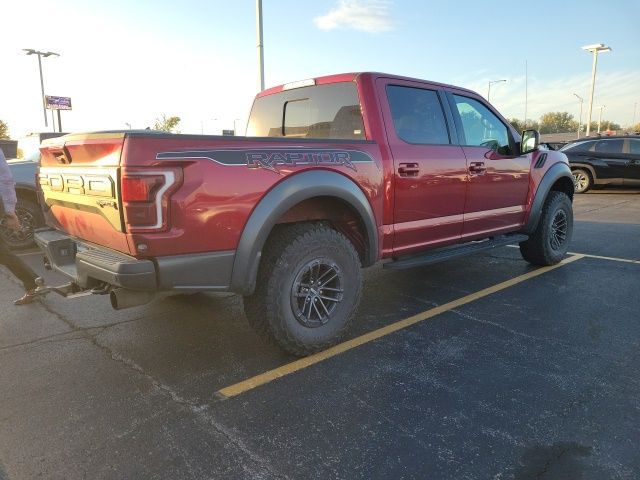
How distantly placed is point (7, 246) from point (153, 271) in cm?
263

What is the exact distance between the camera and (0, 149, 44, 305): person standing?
4.10 metres

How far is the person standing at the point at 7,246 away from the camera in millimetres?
4102

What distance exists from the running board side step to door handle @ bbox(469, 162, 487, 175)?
0.73 meters

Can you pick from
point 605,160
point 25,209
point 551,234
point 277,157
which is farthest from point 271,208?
point 605,160

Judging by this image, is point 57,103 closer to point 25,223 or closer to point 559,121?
point 25,223

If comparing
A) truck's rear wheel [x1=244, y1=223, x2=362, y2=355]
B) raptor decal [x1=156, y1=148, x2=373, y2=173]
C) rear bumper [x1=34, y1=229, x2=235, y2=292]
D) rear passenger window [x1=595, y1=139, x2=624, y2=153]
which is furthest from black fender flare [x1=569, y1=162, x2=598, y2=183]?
rear bumper [x1=34, y1=229, x2=235, y2=292]

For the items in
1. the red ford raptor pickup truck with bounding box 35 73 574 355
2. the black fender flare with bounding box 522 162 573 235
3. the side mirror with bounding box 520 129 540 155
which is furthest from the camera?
the black fender flare with bounding box 522 162 573 235

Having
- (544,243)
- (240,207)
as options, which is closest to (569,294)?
(544,243)

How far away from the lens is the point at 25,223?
6.79 m

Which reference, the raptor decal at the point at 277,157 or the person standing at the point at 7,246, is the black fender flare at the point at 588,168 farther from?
the person standing at the point at 7,246

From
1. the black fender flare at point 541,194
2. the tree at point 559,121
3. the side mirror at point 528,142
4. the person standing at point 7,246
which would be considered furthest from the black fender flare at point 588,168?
the tree at point 559,121

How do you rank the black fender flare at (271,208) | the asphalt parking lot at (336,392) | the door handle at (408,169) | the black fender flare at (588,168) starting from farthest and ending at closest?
the black fender flare at (588,168), the door handle at (408,169), the black fender flare at (271,208), the asphalt parking lot at (336,392)

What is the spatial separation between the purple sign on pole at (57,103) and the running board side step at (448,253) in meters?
28.0

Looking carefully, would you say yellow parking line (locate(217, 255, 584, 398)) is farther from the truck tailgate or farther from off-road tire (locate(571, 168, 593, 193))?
off-road tire (locate(571, 168, 593, 193))
